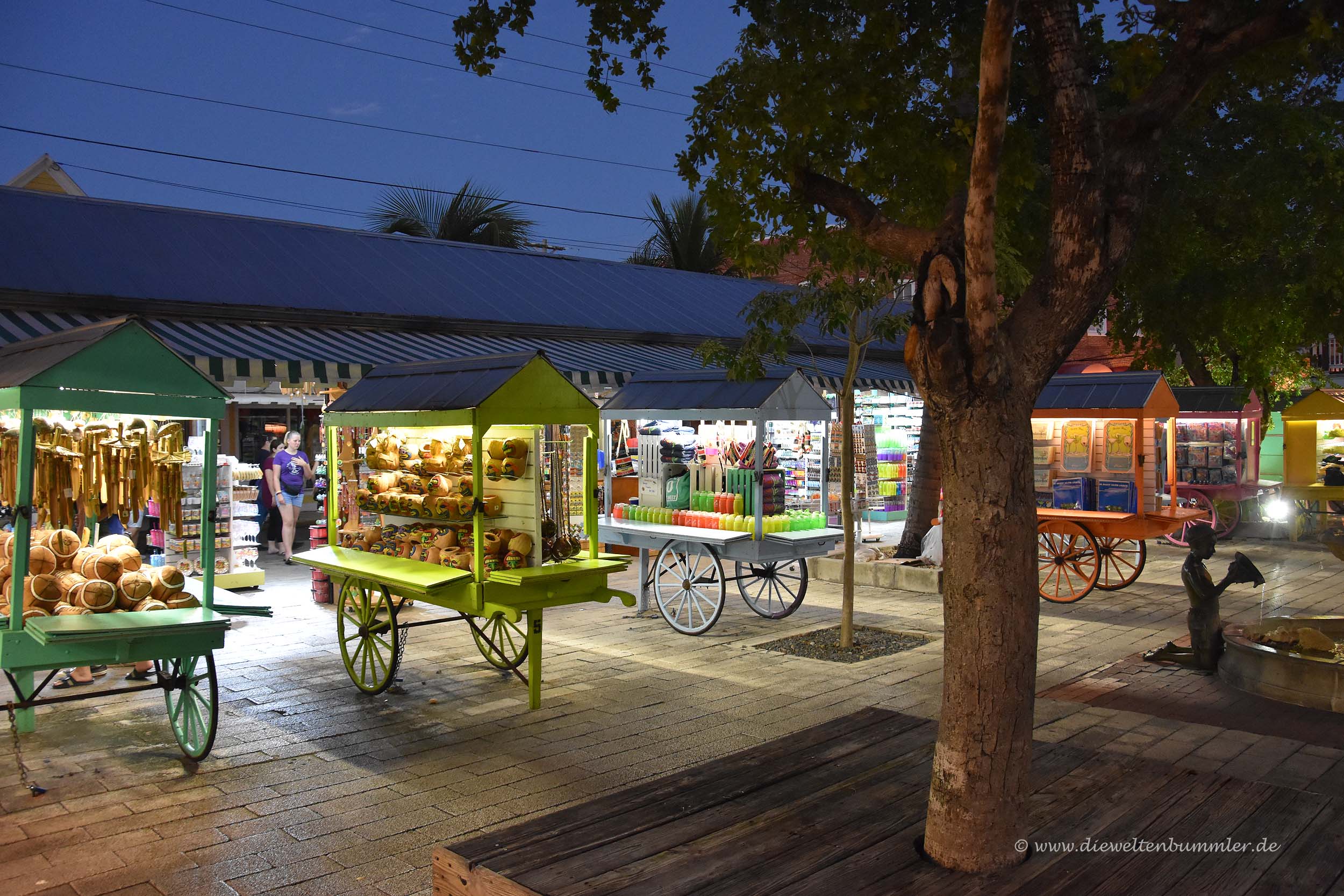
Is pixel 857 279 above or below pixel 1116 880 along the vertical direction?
above

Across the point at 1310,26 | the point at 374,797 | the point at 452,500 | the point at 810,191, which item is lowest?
the point at 374,797

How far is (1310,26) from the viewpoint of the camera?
11.2ft

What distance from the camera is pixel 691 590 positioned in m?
9.32

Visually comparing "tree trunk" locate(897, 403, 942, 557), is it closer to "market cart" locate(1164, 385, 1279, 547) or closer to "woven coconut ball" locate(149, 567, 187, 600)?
"market cart" locate(1164, 385, 1279, 547)

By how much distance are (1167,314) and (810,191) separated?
8.62 m

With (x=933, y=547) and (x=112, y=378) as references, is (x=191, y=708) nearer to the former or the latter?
(x=112, y=378)

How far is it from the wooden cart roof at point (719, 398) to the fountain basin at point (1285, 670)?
12.4 feet

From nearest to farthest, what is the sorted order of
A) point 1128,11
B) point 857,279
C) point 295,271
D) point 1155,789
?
point 1155,789 → point 1128,11 → point 857,279 → point 295,271

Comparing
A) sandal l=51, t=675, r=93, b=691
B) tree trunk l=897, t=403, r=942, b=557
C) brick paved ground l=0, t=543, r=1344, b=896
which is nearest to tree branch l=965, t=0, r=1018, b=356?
brick paved ground l=0, t=543, r=1344, b=896

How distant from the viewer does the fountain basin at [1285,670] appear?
658 centimetres

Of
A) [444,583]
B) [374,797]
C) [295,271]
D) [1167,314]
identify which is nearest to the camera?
[374,797]

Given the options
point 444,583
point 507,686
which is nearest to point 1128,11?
point 444,583

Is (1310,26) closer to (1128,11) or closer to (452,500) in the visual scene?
(1128,11)

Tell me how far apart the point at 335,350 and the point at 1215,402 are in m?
13.2
